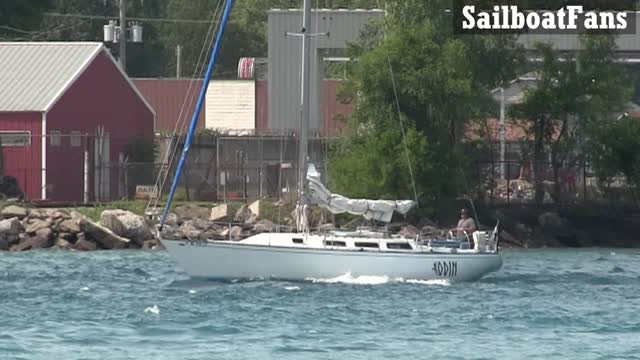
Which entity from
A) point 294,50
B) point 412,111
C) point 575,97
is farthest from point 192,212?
point 575,97

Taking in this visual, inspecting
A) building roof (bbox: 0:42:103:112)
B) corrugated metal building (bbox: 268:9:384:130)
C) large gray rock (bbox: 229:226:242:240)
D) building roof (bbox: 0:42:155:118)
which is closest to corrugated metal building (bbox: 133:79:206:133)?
corrugated metal building (bbox: 268:9:384:130)

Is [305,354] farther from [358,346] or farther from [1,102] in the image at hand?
[1,102]

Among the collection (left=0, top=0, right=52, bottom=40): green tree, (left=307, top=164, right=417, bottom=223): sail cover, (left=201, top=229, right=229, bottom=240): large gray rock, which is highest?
(left=0, top=0, right=52, bottom=40): green tree

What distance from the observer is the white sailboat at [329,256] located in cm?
4650

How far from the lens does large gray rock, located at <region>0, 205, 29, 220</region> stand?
6316 cm

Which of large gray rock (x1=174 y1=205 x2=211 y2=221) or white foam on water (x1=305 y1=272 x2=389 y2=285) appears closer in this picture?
white foam on water (x1=305 y1=272 x2=389 y2=285)

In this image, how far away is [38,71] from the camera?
73250 mm

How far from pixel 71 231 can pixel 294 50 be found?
689 inches

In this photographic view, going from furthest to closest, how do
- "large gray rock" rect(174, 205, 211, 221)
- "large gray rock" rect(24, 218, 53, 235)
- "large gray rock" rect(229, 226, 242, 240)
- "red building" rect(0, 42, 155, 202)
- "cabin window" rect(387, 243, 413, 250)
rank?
"red building" rect(0, 42, 155, 202)
"large gray rock" rect(174, 205, 211, 221)
"large gray rock" rect(24, 218, 53, 235)
"large gray rock" rect(229, 226, 242, 240)
"cabin window" rect(387, 243, 413, 250)

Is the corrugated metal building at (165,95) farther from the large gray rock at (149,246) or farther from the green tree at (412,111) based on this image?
the large gray rock at (149,246)

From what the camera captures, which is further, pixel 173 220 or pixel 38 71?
pixel 38 71

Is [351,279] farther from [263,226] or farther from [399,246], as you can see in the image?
[263,226]

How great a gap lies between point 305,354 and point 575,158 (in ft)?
129

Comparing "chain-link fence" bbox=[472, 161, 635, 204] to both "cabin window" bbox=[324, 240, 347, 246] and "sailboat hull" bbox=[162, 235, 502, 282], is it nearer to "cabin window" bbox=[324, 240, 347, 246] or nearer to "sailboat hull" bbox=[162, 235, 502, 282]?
"sailboat hull" bbox=[162, 235, 502, 282]
